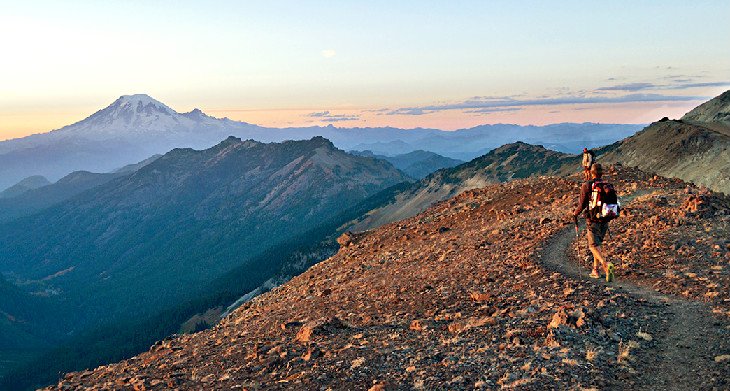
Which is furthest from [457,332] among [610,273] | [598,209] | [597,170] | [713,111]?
[713,111]

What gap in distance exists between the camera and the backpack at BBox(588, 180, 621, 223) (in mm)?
20906

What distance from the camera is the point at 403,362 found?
15414 mm

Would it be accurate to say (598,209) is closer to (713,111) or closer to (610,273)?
(610,273)

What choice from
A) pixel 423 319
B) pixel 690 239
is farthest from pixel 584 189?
pixel 423 319

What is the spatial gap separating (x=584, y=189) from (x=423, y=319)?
8.52 metres

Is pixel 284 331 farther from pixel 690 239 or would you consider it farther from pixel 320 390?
pixel 690 239

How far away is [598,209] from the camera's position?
69.5 feet

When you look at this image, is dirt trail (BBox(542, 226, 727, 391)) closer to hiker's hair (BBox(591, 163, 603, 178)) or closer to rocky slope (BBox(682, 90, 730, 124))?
hiker's hair (BBox(591, 163, 603, 178))

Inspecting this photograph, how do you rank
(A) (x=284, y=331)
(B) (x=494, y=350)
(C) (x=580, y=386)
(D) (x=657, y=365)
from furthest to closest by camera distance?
(A) (x=284, y=331)
(B) (x=494, y=350)
(D) (x=657, y=365)
(C) (x=580, y=386)

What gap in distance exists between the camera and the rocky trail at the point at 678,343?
41.3ft

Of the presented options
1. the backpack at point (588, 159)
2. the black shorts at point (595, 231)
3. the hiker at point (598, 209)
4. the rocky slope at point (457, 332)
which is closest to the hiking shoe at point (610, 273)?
the hiker at point (598, 209)

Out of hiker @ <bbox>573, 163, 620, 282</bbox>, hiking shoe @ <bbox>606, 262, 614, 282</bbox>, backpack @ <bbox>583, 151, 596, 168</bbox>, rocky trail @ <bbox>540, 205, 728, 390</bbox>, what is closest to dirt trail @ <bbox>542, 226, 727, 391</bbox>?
rocky trail @ <bbox>540, 205, 728, 390</bbox>

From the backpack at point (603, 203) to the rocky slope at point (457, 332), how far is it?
2.50 meters

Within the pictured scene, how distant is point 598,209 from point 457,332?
8261 mm
